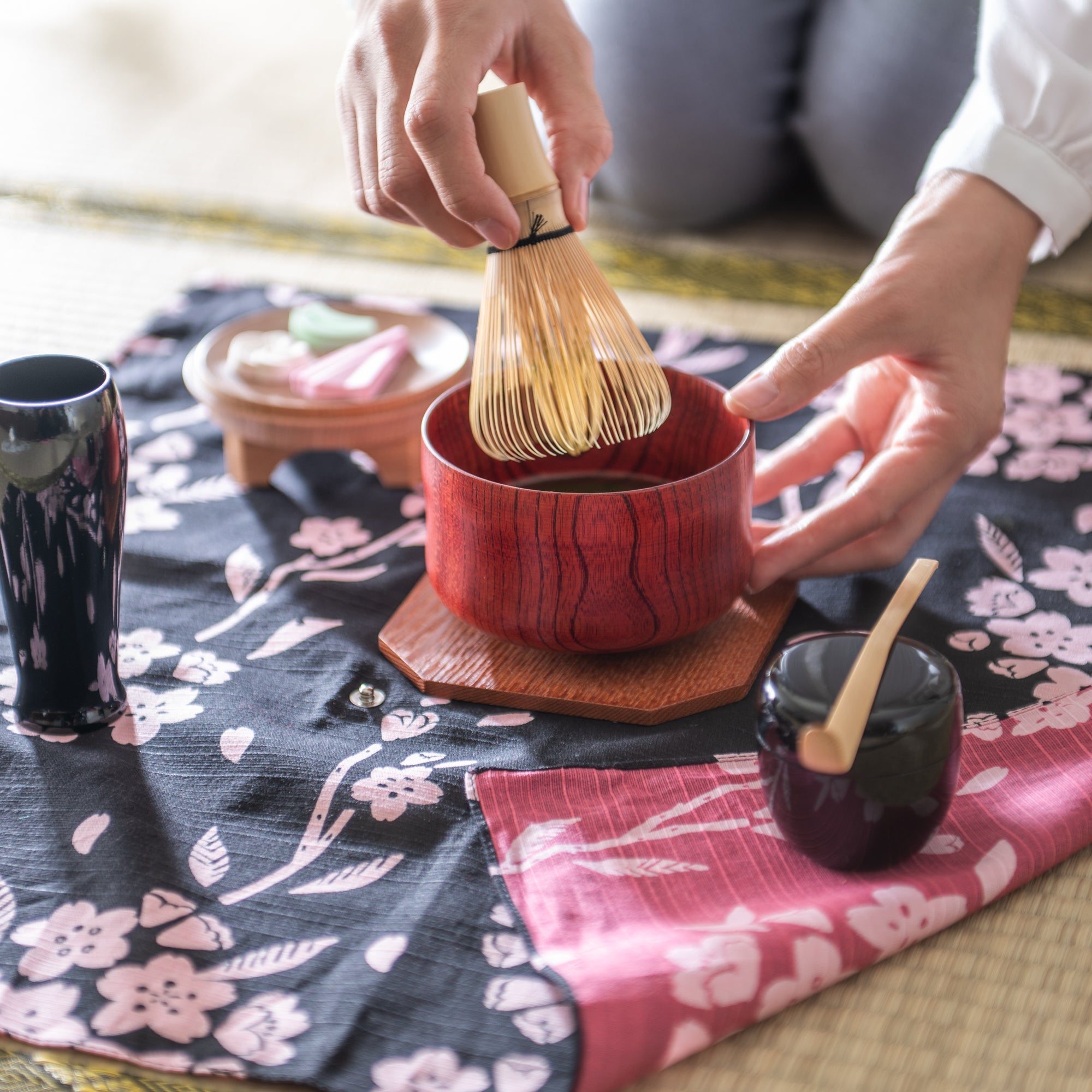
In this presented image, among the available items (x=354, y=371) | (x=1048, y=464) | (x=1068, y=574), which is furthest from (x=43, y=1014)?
(x=1048, y=464)

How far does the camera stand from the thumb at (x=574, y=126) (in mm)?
622

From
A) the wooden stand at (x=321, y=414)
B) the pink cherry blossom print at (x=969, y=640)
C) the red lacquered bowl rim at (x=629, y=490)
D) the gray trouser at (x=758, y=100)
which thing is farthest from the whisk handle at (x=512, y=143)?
the gray trouser at (x=758, y=100)

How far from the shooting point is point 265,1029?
448mm

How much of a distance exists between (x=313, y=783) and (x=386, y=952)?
0.36 feet

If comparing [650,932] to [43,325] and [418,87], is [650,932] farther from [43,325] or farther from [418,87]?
[43,325]

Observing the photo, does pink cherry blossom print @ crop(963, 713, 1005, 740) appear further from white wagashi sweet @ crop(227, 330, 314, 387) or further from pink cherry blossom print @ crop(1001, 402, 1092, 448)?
white wagashi sweet @ crop(227, 330, 314, 387)

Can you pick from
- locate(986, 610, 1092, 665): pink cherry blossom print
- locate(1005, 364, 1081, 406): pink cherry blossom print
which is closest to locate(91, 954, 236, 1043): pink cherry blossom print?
locate(986, 610, 1092, 665): pink cherry blossom print

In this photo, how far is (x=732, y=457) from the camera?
1.86 ft

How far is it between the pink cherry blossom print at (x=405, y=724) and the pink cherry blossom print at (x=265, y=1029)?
16 cm

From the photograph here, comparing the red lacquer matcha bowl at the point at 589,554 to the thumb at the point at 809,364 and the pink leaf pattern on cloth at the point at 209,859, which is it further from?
the pink leaf pattern on cloth at the point at 209,859

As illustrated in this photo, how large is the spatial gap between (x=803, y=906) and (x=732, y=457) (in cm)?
21

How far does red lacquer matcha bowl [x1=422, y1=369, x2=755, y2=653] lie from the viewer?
54 centimetres

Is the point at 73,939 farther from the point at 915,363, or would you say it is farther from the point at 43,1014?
the point at 915,363

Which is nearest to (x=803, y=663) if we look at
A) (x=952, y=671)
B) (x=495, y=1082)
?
(x=952, y=671)
